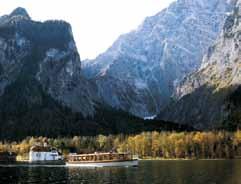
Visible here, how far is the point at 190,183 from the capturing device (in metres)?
143

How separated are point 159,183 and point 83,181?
25462 mm

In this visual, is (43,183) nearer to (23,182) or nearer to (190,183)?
(23,182)

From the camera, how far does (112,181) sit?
157 metres

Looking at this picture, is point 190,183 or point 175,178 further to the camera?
point 175,178

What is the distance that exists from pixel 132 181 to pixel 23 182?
106ft

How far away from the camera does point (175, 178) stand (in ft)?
525

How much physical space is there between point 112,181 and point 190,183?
1021 inches

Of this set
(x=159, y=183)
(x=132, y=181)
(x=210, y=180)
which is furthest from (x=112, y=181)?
(x=210, y=180)

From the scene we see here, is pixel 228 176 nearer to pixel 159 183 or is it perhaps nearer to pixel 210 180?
pixel 210 180

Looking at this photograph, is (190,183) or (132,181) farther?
(132,181)

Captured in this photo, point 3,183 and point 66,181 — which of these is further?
point 66,181

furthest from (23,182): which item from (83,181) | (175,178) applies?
(175,178)

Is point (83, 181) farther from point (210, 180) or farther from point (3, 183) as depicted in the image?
point (210, 180)

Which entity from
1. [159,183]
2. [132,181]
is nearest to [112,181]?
[132,181]
